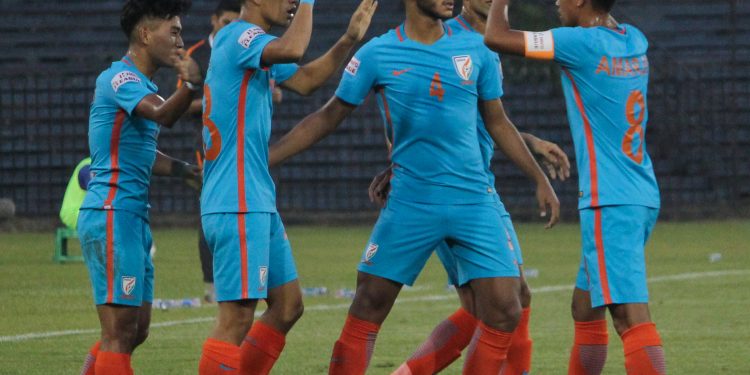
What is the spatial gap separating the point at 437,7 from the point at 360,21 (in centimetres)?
53

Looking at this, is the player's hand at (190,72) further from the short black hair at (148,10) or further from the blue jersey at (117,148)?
the short black hair at (148,10)

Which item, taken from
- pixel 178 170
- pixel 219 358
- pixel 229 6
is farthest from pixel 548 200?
pixel 229 6

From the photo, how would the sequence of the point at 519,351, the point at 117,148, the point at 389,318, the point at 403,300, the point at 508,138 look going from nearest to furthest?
1. the point at 117,148
2. the point at 508,138
3. the point at 519,351
4. the point at 389,318
5. the point at 403,300

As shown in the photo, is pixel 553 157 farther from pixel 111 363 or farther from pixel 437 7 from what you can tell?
pixel 111 363

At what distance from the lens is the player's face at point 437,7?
629cm

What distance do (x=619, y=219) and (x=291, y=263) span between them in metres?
1.41

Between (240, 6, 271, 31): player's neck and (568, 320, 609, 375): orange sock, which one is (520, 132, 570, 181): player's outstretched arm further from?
(240, 6, 271, 31): player's neck

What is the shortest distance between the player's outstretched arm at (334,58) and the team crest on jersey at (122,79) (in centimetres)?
72

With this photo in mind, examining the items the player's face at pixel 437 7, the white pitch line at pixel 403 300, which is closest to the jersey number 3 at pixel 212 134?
the player's face at pixel 437 7

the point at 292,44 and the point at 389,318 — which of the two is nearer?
the point at 292,44

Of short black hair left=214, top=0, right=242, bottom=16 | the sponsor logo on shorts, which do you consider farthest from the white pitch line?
the sponsor logo on shorts

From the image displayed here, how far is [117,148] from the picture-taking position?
20.7 ft

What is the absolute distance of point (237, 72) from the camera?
233 inches

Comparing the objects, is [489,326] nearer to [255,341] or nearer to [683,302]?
[255,341]
